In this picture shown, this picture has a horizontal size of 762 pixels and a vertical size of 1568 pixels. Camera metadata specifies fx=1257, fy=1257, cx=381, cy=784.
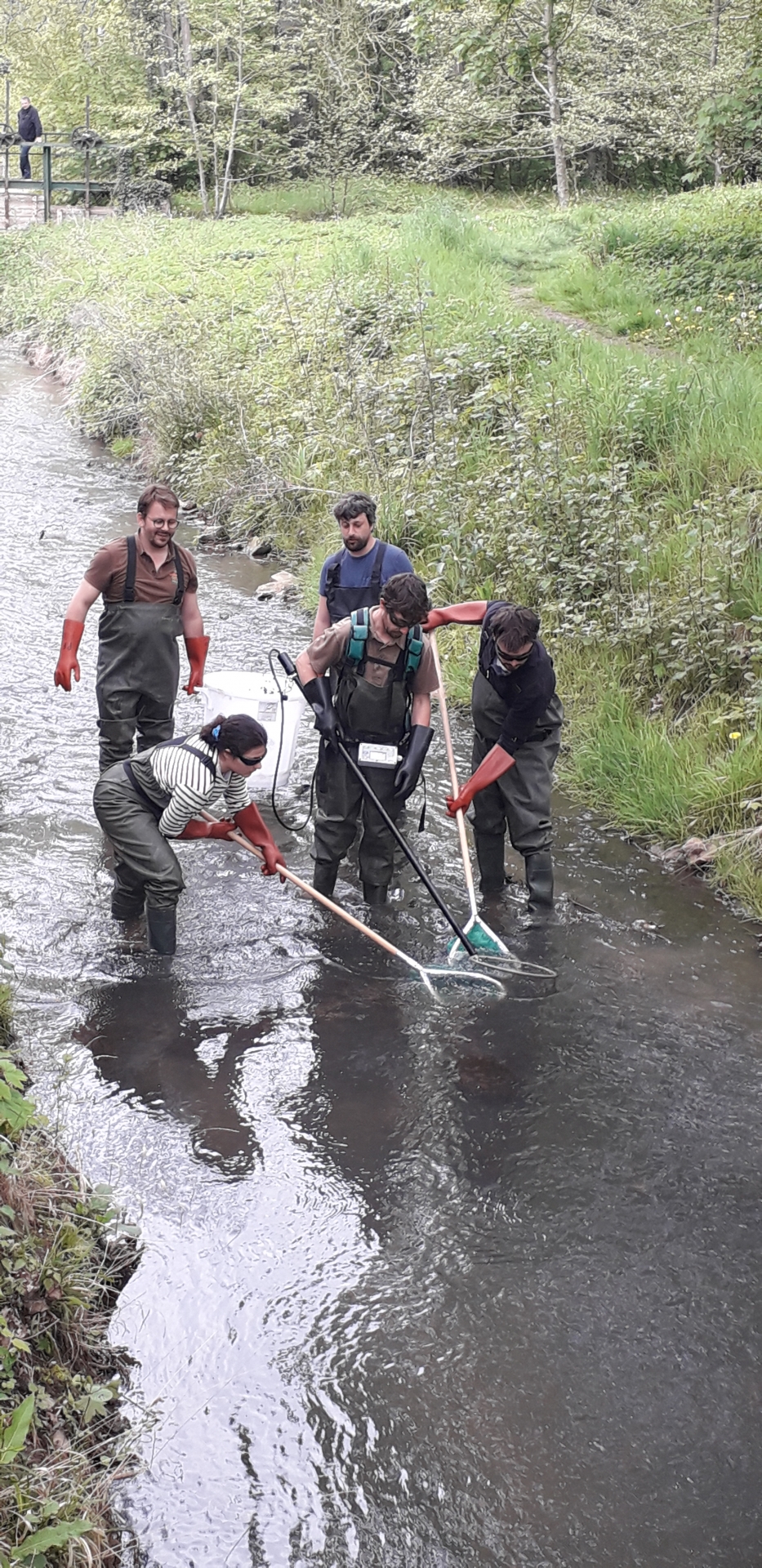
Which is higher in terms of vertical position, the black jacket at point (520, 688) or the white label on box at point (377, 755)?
the black jacket at point (520, 688)

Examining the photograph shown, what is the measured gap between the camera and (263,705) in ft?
21.6

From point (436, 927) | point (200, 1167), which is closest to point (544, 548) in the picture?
point (436, 927)

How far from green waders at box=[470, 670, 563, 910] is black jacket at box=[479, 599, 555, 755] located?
12 centimetres

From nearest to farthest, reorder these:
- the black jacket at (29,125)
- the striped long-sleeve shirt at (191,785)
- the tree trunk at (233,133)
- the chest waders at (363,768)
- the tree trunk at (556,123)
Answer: the striped long-sleeve shirt at (191,785) < the chest waders at (363,768) < the tree trunk at (556,123) < the tree trunk at (233,133) < the black jacket at (29,125)

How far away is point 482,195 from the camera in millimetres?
30375

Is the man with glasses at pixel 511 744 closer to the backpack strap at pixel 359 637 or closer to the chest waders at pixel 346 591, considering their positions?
the chest waders at pixel 346 591

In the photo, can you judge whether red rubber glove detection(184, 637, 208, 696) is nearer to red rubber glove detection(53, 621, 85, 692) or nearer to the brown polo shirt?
the brown polo shirt

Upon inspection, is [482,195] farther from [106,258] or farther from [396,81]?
[106,258]

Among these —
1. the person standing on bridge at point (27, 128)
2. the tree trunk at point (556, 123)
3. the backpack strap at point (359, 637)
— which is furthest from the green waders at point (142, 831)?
the person standing on bridge at point (27, 128)

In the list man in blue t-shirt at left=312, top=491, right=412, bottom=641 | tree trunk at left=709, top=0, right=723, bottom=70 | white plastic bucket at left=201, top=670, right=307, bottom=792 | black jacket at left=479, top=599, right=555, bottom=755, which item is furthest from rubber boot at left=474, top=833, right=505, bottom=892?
tree trunk at left=709, top=0, right=723, bottom=70

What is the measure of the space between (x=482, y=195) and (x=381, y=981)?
1145 inches

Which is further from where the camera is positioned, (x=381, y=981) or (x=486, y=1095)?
(x=381, y=981)

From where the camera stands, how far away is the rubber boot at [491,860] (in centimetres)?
635

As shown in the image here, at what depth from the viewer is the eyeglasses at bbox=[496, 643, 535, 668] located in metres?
5.48
